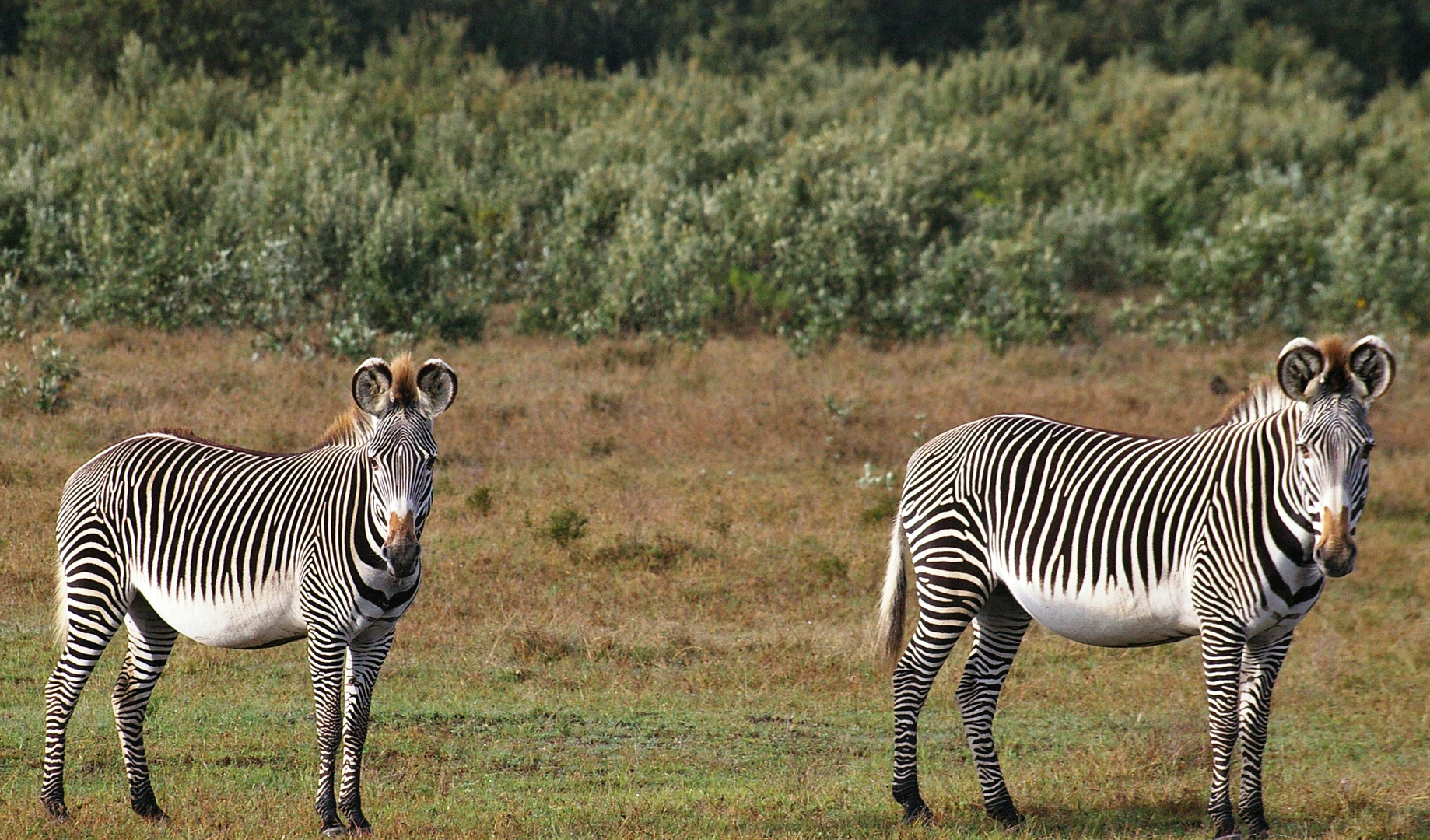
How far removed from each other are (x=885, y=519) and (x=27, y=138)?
16828 mm

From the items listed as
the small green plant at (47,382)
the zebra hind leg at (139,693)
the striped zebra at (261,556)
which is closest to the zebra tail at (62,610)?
the striped zebra at (261,556)

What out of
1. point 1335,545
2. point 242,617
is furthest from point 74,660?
point 1335,545

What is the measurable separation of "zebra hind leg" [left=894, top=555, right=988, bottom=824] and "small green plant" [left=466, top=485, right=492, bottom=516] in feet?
20.8

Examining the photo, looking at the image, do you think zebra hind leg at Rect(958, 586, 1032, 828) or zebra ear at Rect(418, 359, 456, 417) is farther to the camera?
zebra hind leg at Rect(958, 586, 1032, 828)

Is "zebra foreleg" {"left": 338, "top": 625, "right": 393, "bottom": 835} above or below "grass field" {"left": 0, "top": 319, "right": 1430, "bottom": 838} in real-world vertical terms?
above

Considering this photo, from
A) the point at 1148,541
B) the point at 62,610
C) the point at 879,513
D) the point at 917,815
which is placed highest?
the point at 1148,541

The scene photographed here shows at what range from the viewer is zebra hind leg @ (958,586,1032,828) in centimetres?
719

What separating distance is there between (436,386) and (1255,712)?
3986 millimetres

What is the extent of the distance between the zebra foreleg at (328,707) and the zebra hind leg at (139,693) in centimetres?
91

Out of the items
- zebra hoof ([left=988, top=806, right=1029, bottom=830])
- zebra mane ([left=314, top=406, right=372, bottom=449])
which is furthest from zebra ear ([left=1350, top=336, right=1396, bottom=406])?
zebra mane ([left=314, top=406, right=372, bottom=449])

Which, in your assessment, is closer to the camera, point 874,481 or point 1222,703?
point 1222,703

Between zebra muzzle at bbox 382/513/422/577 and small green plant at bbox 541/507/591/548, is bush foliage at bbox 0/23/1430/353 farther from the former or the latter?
zebra muzzle at bbox 382/513/422/577

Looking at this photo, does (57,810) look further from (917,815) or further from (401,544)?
(917,815)

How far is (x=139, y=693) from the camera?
21.9ft
